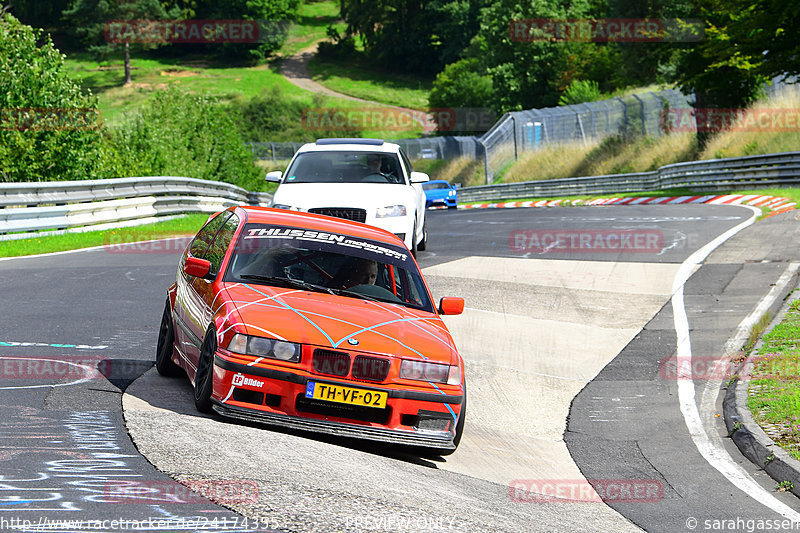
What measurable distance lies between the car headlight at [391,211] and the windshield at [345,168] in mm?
764

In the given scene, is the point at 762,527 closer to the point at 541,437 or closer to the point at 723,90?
the point at 541,437

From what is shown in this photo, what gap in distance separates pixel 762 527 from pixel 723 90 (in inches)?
1374

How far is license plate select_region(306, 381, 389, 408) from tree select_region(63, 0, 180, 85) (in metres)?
117

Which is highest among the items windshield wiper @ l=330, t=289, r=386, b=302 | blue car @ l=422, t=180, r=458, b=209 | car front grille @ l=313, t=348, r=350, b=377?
windshield wiper @ l=330, t=289, r=386, b=302

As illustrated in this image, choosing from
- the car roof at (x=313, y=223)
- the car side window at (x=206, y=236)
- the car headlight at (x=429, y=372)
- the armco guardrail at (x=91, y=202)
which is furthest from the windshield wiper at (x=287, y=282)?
the armco guardrail at (x=91, y=202)

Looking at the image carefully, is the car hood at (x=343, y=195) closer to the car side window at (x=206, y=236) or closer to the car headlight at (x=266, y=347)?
the car side window at (x=206, y=236)

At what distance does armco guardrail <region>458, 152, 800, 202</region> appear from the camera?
30344mm

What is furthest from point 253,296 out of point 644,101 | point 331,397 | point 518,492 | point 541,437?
point 644,101

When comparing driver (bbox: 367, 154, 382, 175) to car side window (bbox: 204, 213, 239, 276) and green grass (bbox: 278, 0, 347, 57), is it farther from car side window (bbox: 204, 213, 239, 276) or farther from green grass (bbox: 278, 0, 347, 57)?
green grass (bbox: 278, 0, 347, 57)

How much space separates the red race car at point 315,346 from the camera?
659 cm

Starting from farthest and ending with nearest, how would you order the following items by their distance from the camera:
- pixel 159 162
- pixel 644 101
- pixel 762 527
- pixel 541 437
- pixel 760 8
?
pixel 644 101 → pixel 159 162 → pixel 760 8 → pixel 541 437 → pixel 762 527

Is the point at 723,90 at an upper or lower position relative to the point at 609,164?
upper

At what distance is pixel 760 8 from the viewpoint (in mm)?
29797

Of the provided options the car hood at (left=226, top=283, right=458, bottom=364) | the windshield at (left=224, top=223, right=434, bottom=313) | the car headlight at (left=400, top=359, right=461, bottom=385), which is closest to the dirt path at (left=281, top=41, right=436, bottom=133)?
the windshield at (left=224, top=223, right=434, bottom=313)
